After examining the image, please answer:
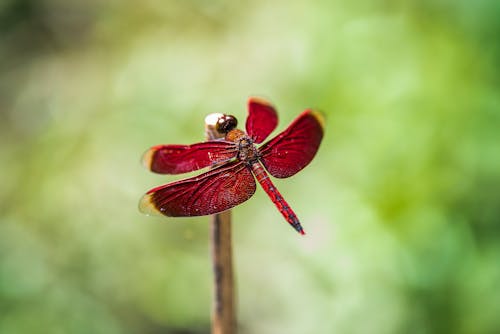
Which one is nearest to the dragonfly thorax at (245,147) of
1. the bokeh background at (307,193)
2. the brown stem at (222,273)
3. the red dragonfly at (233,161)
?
the red dragonfly at (233,161)

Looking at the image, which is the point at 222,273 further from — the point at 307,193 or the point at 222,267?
the point at 307,193

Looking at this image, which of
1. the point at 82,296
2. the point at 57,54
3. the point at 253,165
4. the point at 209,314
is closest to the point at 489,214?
the point at 209,314

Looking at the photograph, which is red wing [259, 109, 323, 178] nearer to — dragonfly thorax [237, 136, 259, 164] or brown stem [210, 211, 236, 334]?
dragonfly thorax [237, 136, 259, 164]

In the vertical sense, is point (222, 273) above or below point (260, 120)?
below

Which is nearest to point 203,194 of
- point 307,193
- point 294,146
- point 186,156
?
point 186,156

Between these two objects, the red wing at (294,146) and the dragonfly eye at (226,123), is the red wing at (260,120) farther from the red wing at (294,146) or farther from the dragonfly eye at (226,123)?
the dragonfly eye at (226,123)

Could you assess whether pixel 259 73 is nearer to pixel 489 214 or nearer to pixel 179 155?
pixel 489 214

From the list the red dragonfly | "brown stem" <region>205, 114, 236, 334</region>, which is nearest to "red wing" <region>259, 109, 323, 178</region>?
the red dragonfly

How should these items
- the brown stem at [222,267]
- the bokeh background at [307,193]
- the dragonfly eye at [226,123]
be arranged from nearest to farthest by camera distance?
the dragonfly eye at [226,123] → the brown stem at [222,267] → the bokeh background at [307,193]
